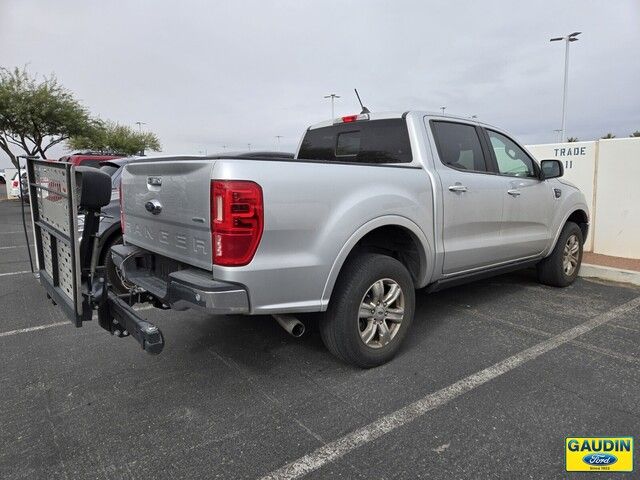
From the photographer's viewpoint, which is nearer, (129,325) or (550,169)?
(129,325)

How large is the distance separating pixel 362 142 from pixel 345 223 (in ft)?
4.86

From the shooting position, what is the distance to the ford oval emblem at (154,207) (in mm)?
3051

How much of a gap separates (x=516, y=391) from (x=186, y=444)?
6.75 feet

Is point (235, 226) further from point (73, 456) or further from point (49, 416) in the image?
point (49, 416)

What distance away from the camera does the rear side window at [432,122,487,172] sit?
3.88 m

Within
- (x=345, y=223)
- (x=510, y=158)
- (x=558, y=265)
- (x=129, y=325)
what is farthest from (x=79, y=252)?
(x=558, y=265)

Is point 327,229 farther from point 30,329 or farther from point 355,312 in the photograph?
point 30,329

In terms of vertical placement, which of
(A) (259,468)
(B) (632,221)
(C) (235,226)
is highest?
(C) (235,226)

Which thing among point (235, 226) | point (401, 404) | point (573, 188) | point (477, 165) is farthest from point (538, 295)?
point (235, 226)

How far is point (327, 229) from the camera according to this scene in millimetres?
2820

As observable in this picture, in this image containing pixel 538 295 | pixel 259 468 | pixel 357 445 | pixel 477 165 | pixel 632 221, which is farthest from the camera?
pixel 632 221

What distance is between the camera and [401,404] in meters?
2.80

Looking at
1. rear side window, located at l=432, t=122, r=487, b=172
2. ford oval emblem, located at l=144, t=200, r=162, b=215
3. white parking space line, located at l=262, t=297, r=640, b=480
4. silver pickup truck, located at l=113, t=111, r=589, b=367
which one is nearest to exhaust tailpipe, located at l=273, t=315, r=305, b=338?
silver pickup truck, located at l=113, t=111, r=589, b=367

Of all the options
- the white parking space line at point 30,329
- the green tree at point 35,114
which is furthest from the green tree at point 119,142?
the white parking space line at point 30,329
